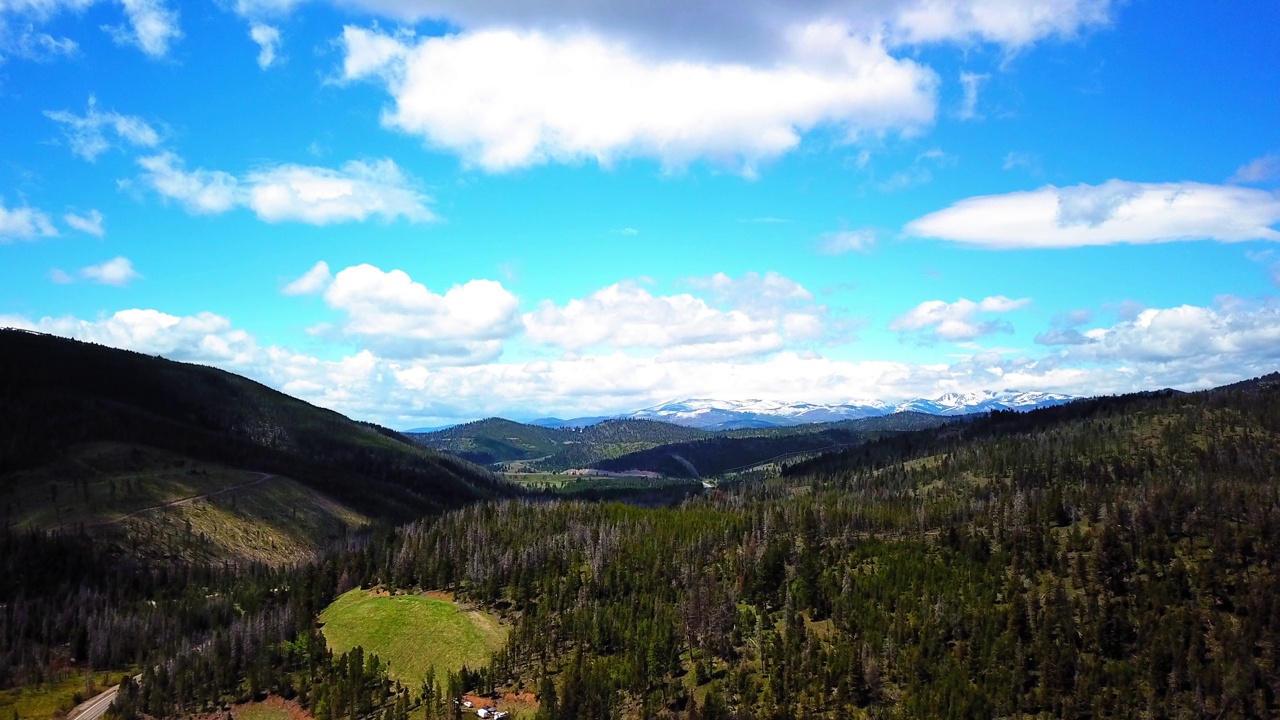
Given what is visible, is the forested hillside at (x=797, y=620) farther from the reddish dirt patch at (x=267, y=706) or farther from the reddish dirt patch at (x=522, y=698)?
the reddish dirt patch at (x=267, y=706)

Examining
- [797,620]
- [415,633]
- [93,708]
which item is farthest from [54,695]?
[797,620]

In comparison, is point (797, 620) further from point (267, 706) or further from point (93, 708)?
point (93, 708)

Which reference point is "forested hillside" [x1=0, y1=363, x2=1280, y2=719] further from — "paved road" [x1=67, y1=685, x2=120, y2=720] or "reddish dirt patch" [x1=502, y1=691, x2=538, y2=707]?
"paved road" [x1=67, y1=685, x2=120, y2=720]

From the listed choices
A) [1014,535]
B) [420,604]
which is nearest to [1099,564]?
[1014,535]

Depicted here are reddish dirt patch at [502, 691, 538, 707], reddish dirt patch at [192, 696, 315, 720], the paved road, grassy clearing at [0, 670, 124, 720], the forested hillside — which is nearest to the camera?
the forested hillside

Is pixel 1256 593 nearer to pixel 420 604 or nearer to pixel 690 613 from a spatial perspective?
pixel 690 613

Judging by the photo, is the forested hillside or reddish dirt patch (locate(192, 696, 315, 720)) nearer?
the forested hillside

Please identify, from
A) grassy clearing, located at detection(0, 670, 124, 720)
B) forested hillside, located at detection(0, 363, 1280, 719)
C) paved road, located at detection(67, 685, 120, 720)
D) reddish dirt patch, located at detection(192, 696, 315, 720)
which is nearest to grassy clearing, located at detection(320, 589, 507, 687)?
forested hillside, located at detection(0, 363, 1280, 719)
